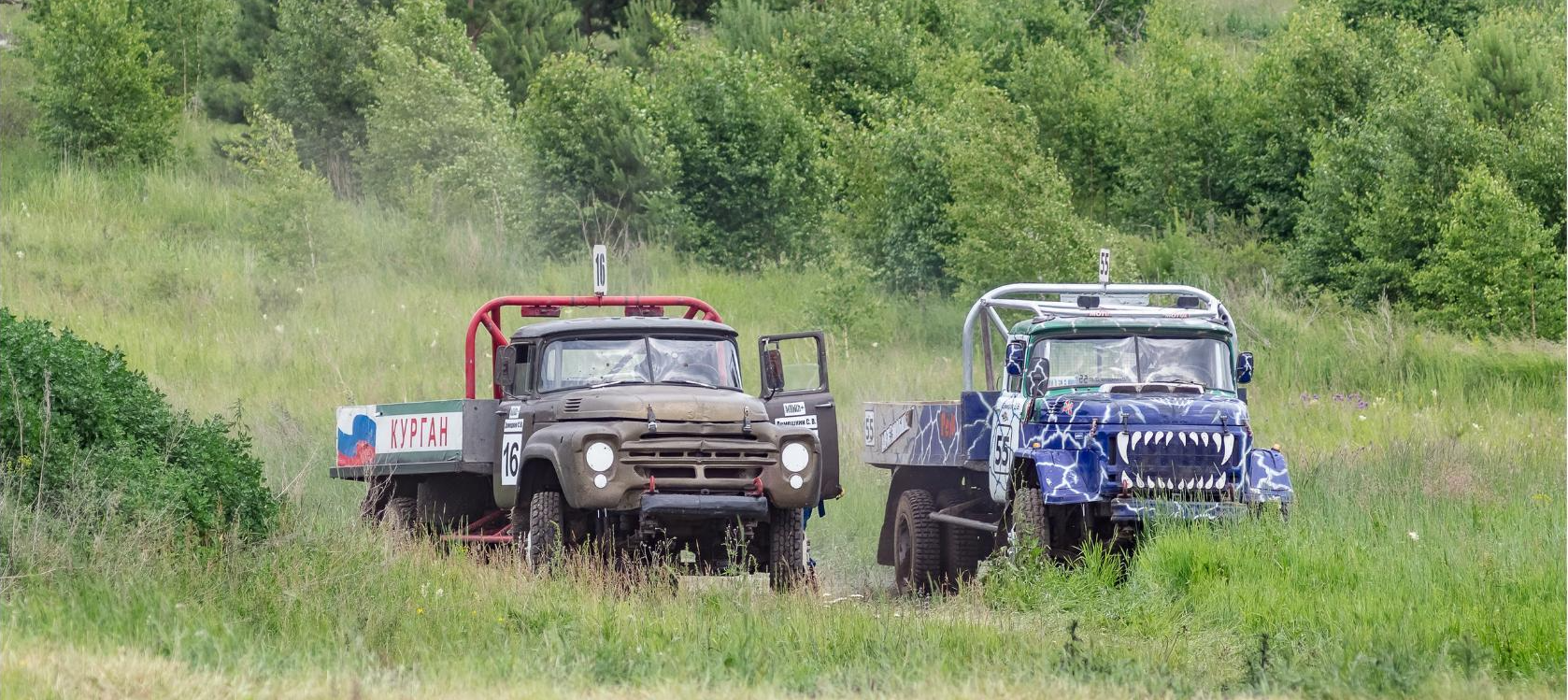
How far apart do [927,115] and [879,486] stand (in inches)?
549

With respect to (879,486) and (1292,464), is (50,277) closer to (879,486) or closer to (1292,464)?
(879,486)

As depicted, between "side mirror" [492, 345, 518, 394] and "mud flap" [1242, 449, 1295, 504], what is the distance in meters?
5.75

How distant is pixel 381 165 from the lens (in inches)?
1607

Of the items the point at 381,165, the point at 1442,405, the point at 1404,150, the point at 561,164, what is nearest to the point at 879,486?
the point at 1442,405

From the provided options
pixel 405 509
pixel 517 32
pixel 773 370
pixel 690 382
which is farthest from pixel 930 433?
pixel 517 32

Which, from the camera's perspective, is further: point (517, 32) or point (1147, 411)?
point (517, 32)

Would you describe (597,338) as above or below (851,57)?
below

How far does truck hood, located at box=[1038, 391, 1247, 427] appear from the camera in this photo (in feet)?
44.2

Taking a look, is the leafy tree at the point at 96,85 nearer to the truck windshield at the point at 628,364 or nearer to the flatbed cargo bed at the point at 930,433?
the flatbed cargo bed at the point at 930,433

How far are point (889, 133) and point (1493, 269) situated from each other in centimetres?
1101

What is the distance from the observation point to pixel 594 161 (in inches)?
1506

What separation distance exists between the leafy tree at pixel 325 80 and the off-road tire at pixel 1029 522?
103ft

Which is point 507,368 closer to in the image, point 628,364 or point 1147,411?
point 628,364

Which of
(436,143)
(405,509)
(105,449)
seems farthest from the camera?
(436,143)
